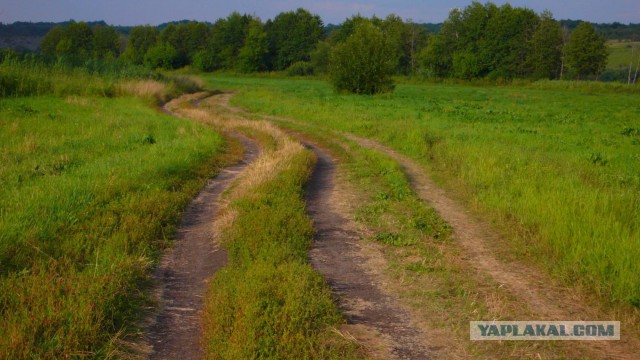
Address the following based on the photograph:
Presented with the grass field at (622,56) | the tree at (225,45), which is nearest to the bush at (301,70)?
the tree at (225,45)

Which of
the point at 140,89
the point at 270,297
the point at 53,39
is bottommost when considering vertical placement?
the point at 270,297

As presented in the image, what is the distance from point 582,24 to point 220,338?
79102 millimetres

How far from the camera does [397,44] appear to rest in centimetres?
8512

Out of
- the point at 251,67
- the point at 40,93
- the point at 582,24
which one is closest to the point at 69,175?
A: the point at 40,93

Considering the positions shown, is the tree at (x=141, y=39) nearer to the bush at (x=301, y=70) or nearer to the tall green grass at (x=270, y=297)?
the bush at (x=301, y=70)

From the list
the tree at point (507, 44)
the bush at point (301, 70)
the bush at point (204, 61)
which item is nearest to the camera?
the tree at point (507, 44)

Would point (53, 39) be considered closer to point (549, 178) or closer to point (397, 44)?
point (397, 44)

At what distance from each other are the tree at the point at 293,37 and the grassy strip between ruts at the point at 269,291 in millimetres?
94458

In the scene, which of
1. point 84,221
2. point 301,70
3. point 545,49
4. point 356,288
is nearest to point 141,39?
point 301,70

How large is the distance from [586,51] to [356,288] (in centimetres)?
7583

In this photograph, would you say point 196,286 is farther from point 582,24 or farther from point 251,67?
point 251,67

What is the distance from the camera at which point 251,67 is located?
95250mm

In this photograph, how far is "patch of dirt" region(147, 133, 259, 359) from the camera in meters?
4.36

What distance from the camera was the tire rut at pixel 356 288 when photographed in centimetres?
438
